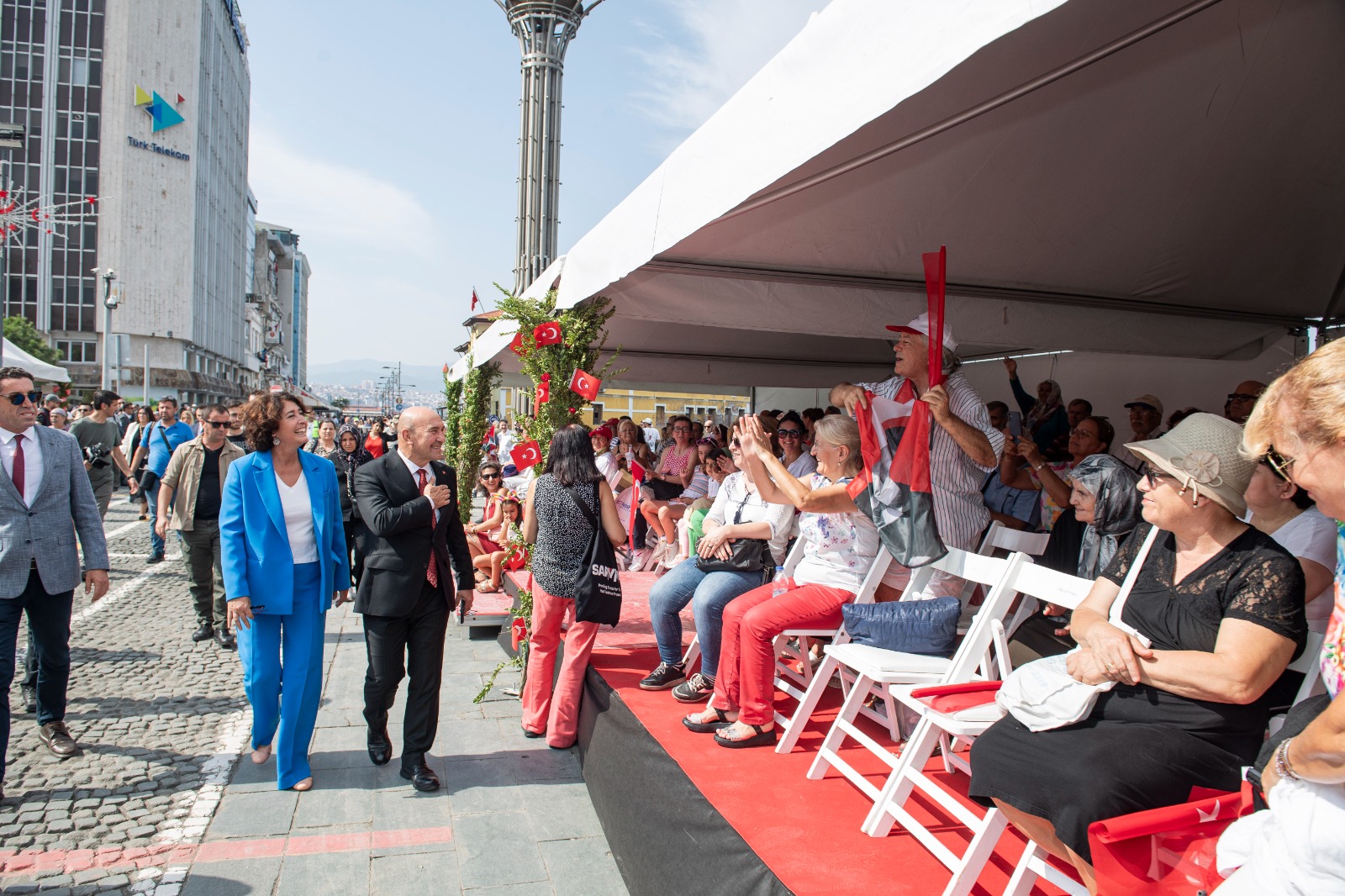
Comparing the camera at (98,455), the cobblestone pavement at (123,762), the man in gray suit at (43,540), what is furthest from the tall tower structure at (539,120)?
the man in gray suit at (43,540)

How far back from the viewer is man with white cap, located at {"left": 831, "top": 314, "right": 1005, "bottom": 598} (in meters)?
3.50

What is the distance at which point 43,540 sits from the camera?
12.5 ft

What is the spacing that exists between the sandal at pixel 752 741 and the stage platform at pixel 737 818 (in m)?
0.03

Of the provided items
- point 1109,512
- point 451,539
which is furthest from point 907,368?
point 451,539

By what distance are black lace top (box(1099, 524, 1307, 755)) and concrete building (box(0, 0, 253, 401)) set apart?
2366 inches

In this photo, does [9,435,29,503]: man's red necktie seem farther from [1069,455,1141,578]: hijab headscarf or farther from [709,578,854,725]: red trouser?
[1069,455,1141,578]: hijab headscarf

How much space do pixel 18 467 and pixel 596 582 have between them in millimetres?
2748

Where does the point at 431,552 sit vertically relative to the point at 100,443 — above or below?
below

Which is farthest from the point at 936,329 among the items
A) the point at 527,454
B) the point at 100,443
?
the point at 100,443

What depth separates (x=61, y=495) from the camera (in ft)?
13.1

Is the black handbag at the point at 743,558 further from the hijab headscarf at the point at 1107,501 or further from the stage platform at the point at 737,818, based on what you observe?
the hijab headscarf at the point at 1107,501

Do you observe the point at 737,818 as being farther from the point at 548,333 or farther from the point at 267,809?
the point at 548,333

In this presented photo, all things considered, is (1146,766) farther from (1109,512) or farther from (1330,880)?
(1109,512)

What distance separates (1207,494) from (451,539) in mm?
3233
